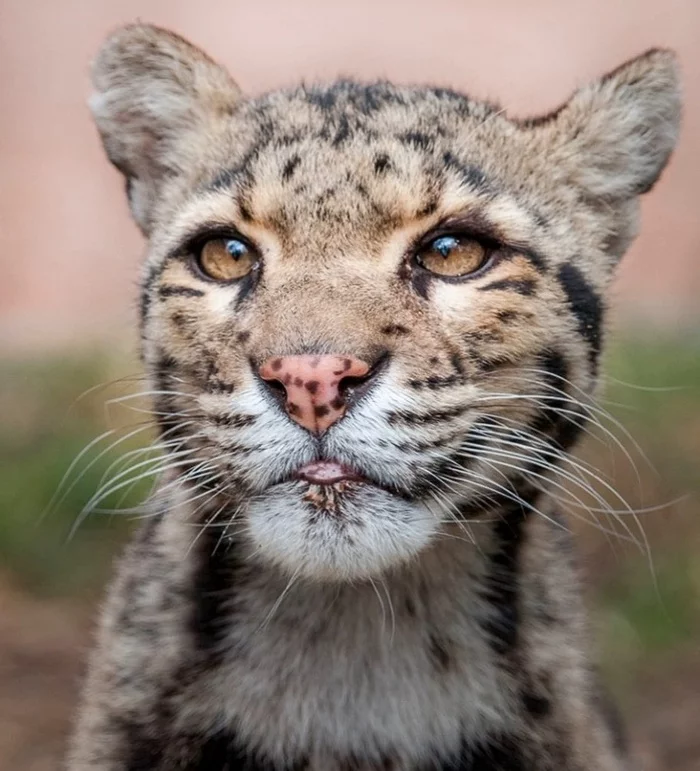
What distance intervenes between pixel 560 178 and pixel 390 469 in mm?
1247

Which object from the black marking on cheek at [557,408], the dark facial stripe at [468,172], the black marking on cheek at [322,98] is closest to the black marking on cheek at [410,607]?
the black marking on cheek at [557,408]

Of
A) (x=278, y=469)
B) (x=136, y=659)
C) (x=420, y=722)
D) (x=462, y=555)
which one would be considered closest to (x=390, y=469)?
(x=278, y=469)

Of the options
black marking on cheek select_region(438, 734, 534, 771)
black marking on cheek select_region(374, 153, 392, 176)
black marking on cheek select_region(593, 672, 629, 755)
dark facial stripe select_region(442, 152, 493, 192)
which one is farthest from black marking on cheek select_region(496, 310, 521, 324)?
black marking on cheek select_region(593, 672, 629, 755)

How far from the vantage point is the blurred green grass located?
633cm

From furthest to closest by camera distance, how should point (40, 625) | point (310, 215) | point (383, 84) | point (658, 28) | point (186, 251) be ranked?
point (658, 28) < point (40, 625) < point (383, 84) < point (186, 251) < point (310, 215)

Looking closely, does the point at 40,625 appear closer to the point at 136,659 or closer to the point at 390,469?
the point at 136,659

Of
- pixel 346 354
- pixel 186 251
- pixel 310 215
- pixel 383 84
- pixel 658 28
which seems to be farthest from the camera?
pixel 658 28

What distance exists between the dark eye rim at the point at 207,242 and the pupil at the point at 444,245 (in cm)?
47

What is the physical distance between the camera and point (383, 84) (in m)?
3.92

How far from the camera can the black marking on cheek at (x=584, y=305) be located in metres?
3.45

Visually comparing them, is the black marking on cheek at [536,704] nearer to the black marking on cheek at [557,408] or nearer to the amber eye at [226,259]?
the black marking on cheek at [557,408]

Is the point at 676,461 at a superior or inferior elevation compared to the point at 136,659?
inferior

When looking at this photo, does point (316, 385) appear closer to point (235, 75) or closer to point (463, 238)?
point (463, 238)

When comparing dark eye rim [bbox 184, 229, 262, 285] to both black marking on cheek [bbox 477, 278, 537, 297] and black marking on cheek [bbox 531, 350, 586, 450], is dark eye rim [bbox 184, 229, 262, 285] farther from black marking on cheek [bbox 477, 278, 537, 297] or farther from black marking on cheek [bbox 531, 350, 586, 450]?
black marking on cheek [bbox 531, 350, 586, 450]
